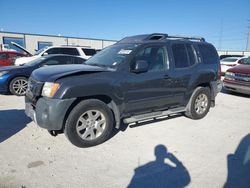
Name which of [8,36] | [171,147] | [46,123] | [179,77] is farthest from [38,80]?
[8,36]

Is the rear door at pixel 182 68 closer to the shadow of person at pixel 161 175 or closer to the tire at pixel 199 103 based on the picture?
the tire at pixel 199 103

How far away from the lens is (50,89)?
12.2ft

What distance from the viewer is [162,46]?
4.99m

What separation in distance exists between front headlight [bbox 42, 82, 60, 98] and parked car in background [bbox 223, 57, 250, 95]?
7.53 meters

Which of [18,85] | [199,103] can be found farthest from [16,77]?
[199,103]

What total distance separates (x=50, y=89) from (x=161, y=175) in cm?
222

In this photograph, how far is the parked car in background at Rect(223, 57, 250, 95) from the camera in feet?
28.0

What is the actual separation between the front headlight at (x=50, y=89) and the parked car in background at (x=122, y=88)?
0.7 inches

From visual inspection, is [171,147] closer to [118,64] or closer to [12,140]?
[118,64]

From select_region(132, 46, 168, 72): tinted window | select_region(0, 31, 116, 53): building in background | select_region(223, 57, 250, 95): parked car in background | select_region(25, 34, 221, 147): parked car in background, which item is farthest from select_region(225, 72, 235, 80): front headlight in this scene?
select_region(0, 31, 116, 53): building in background

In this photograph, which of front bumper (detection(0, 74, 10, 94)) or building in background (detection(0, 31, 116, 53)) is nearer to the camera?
front bumper (detection(0, 74, 10, 94))

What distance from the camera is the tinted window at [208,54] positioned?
588cm

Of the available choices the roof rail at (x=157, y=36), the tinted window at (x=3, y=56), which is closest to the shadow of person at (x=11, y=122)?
the roof rail at (x=157, y=36)

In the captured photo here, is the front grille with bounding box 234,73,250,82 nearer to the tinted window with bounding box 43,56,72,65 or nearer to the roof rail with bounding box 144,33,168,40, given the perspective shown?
the roof rail with bounding box 144,33,168,40
